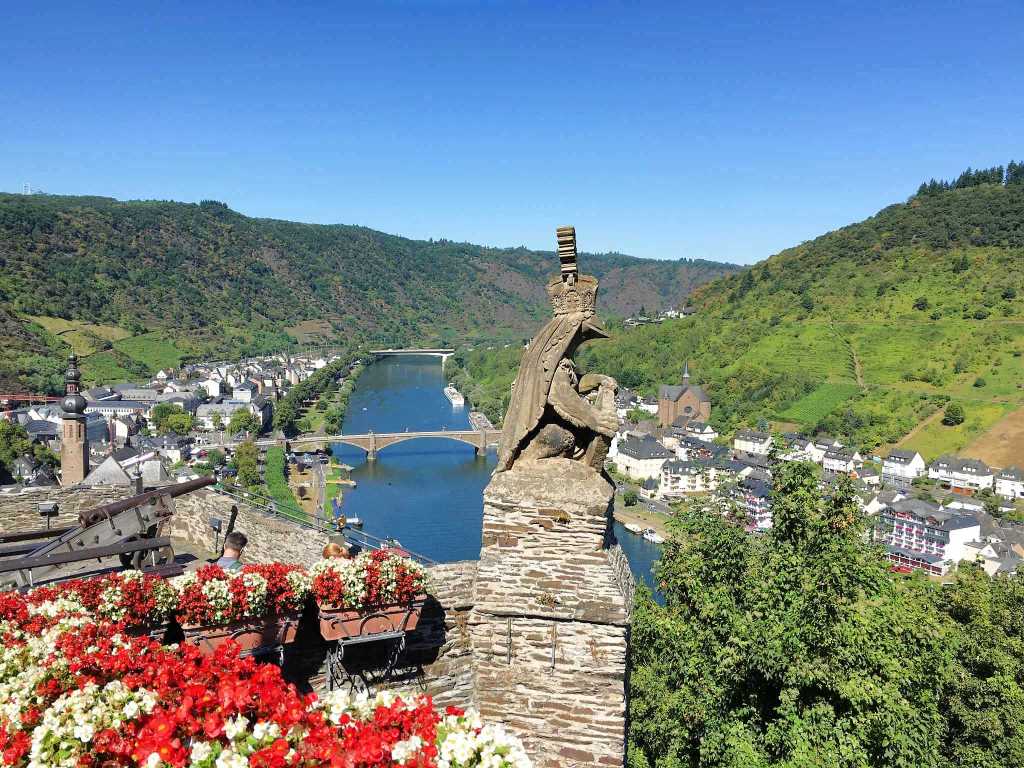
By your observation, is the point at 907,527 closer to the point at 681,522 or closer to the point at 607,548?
the point at 681,522

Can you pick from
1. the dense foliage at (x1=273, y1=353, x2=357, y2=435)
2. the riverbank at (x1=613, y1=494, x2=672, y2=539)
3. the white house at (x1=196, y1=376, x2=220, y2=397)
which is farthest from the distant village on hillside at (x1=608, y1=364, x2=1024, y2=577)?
the white house at (x1=196, y1=376, x2=220, y2=397)

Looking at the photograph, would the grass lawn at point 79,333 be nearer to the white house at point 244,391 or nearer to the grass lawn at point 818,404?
the white house at point 244,391

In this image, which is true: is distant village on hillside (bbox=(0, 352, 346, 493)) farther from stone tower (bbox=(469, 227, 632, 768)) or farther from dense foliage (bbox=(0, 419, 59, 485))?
stone tower (bbox=(469, 227, 632, 768))

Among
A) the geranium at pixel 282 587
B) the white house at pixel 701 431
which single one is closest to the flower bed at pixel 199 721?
the geranium at pixel 282 587

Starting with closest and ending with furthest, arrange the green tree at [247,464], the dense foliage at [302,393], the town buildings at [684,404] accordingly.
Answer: the green tree at [247,464] < the dense foliage at [302,393] < the town buildings at [684,404]

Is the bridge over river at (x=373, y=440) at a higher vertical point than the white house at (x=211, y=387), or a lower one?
lower
